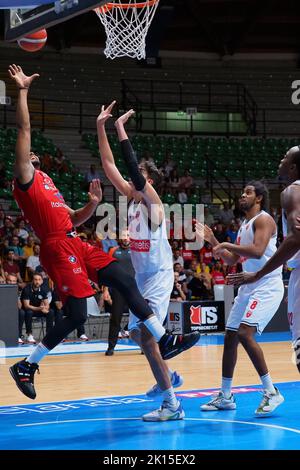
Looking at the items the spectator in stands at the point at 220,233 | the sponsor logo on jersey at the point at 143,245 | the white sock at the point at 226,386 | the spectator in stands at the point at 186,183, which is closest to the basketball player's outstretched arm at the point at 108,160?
the sponsor logo on jersey at the point at 143,245

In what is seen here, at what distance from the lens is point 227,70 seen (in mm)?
29094

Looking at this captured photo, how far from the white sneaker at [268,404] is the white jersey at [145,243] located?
145 centimetres

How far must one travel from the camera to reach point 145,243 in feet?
22.6

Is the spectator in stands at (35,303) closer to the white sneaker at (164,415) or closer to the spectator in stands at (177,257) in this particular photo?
the spectator in stands at (177,257)

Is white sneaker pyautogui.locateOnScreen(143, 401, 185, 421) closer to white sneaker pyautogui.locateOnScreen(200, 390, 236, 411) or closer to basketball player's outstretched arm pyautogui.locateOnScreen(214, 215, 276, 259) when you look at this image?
white sneaker pyautogui.locateOnScreen(200, 390, 236, 411)

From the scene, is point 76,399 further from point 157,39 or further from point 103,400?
point 157,39

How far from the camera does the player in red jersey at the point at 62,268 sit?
6258mm

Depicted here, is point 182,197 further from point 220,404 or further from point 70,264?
point 70,264

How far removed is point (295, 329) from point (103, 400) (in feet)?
10.5

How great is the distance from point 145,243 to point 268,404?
1.76m

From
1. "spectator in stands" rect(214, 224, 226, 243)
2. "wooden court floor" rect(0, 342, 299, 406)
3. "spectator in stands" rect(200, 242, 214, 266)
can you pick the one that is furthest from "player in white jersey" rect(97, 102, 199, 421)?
"spectator in stands" rect(214, 224, 226, 243)

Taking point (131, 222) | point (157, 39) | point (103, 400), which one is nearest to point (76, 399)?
point (103, 400)

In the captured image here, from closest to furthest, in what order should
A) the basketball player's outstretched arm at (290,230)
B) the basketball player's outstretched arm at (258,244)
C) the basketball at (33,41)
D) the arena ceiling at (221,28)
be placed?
the basketball player's outstretched arm at (290,230) → the basketball player's outstretched arm at (258,244) → the basketball at (33,41) → the arena ceiling at (221,28)

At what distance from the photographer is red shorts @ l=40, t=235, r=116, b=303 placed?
249 inches
